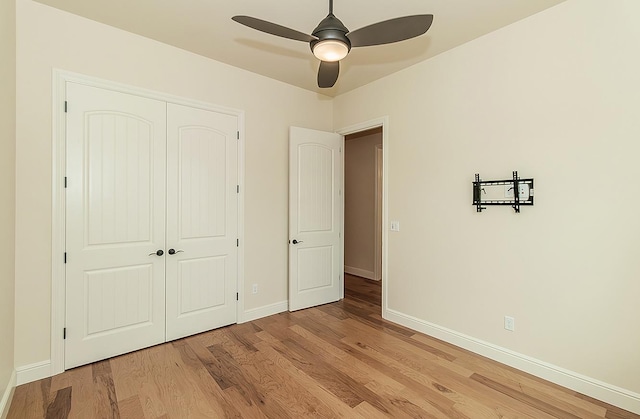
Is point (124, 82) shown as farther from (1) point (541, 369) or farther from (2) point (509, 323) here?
(1) point (541, 369)

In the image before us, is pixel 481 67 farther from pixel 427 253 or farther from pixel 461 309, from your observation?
pixel 461 309

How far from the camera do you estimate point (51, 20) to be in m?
2.36

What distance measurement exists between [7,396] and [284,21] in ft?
11.0

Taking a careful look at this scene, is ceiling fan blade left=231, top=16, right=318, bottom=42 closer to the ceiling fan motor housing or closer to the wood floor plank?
the ceiling fan motor housing

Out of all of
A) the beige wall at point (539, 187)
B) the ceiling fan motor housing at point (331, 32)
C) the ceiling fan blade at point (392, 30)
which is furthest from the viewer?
the beige wall at point (539, 187)

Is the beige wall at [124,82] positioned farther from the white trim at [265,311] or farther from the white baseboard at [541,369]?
the white baseboard at [541,369]

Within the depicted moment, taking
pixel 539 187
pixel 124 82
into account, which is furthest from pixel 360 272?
pixel 124 82

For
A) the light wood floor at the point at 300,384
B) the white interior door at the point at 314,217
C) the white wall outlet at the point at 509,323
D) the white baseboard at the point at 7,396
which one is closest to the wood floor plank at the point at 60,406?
the light wood floor at the point at 300,384

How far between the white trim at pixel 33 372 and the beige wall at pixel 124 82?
0.12ft

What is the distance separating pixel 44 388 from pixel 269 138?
2.96 meters

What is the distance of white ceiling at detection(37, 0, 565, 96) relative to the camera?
7.47 ft

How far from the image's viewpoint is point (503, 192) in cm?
258

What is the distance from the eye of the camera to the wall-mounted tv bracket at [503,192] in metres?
2.43

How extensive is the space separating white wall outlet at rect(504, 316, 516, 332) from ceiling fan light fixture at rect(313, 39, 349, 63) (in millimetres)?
2505
